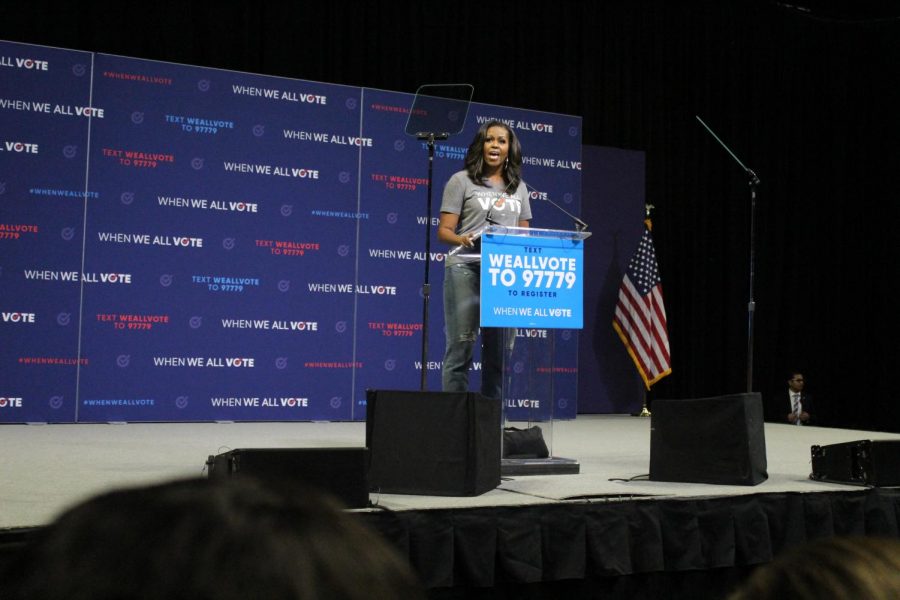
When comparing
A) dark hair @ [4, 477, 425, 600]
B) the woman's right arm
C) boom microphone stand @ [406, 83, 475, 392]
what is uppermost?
boom microphone stand @ [406, 83, 475, 392]

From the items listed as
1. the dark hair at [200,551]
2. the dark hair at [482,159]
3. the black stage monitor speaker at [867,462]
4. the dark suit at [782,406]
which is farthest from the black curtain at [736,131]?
the dark hair at [200,551]

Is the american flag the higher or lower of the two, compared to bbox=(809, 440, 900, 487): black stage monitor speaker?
higher

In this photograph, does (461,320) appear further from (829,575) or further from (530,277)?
(829,575)

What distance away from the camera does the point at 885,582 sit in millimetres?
621

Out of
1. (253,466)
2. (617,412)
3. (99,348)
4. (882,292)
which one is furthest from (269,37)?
(882,292)

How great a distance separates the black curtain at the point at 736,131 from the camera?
8031mm

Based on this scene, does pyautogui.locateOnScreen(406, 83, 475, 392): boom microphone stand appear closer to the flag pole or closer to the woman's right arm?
the woman's right arm

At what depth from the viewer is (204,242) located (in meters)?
6.51

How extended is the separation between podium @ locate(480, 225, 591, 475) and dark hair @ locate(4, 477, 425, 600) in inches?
124

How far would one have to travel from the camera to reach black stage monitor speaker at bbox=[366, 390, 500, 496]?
128 inches

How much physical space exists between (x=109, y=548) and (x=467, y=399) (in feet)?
9.40

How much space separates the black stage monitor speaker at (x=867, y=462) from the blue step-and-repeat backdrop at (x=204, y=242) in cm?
242

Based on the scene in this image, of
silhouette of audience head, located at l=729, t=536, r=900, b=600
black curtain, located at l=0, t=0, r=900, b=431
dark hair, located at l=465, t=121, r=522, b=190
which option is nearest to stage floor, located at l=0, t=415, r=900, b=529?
dark hair, located at l=465, t=121, r=522, b=190

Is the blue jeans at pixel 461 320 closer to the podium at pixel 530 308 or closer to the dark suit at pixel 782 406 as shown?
the podium at pixel 530 308
